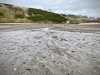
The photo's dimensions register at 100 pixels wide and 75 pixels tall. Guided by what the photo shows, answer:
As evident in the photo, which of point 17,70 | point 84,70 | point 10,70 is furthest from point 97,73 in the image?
point 10,70

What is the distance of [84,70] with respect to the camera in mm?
4984

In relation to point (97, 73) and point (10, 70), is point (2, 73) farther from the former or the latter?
point (97, 73)

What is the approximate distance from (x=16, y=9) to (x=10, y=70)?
71947mm

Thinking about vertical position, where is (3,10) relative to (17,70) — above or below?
above

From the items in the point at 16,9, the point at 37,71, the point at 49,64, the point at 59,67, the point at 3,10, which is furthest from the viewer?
the point at 16,9

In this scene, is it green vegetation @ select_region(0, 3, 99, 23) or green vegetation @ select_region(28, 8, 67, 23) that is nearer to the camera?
green vegetation @ select_region(0, 3, 99, 23)

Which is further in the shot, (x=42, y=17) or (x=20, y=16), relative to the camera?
(x=42, y=17)

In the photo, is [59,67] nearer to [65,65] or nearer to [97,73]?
[65,65]

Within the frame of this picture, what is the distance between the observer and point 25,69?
5016mm

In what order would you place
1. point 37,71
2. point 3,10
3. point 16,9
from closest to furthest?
1. point 37,71
2. point 3,10
3. point 16,9

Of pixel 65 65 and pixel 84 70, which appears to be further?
pixel 65 65

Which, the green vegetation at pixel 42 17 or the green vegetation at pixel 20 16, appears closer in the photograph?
the green vegetation at pixel 20 16

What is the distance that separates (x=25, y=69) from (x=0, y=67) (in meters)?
1.27

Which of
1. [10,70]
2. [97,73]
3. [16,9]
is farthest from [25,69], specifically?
[16,9]
